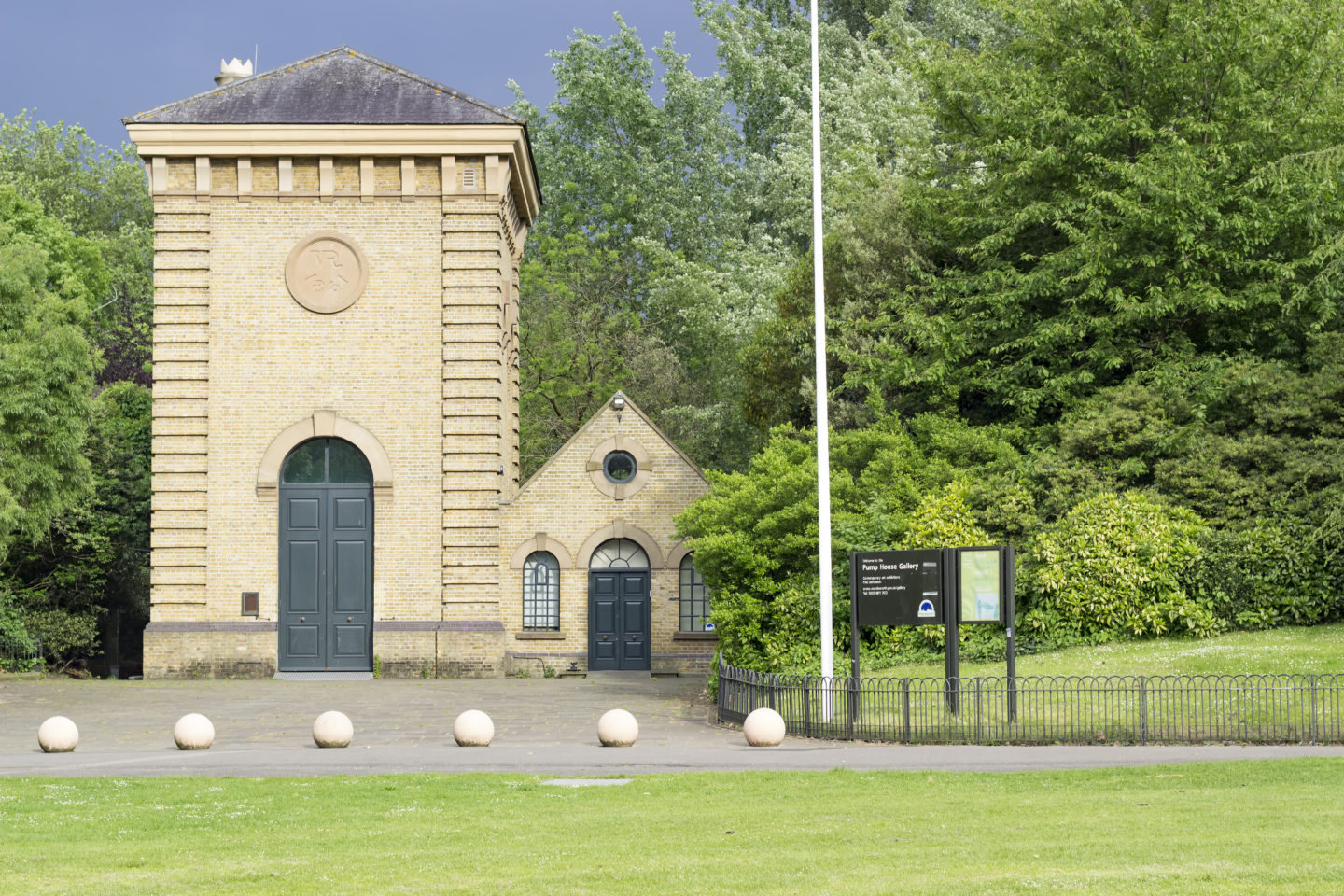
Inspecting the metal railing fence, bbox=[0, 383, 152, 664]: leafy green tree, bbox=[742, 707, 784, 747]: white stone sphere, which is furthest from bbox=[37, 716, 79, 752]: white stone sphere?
bbox=[0, 383, 152, 664]: leafy green tree

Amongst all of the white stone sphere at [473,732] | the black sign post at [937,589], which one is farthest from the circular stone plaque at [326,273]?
the black sign post at [937,589]

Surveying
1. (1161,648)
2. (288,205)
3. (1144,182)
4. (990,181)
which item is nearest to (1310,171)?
(1144,182)

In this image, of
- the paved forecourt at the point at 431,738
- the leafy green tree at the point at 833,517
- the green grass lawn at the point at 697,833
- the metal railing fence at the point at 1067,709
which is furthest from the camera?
the leafy green tree at the point at 833,517

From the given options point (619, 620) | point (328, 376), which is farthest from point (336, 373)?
point (619, 620)

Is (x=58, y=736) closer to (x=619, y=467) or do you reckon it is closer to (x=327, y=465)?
(x=327, y=465)

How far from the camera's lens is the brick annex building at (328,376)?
30.1 meters

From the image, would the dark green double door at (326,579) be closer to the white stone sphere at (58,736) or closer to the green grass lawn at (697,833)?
the white stone sphere at (58,736)

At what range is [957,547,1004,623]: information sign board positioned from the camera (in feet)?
65.2

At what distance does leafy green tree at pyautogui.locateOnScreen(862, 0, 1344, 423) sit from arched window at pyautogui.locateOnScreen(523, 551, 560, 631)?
27.8ft

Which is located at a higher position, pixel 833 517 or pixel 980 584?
pixel 833 517

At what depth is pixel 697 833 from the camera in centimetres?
1110

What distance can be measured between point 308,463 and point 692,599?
354 inches

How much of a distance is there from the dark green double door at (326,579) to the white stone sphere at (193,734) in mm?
11889

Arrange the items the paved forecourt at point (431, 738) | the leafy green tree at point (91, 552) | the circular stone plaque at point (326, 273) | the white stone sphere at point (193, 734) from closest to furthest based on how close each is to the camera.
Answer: the paved forecourt at point (431, 738)
the white stone sphere at point (193, 734)
the circular stone plaque at point (326, 273)
the leafy green tree at point (91, 552)
